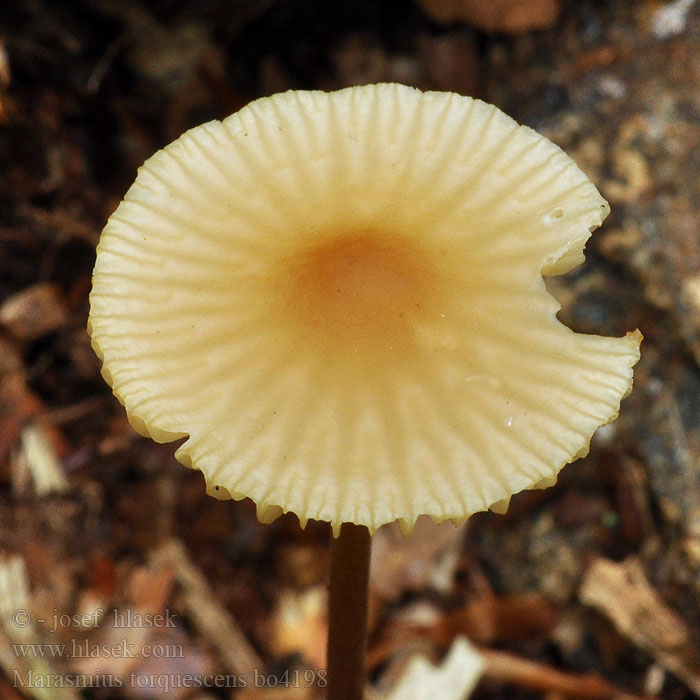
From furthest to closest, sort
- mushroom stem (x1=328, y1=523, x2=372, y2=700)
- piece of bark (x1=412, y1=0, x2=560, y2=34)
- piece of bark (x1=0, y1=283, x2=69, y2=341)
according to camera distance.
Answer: piece of bark (x1=412, y1=0, x2=560, y2=34) → piece of bark (x1=0, y1=283, x2=69, y2=341) → mushroom stem (x1=328, y1=523, x2=372, y2=700)

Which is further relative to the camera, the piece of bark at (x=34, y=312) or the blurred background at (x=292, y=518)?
the piece of bark at (x=34, y=312)

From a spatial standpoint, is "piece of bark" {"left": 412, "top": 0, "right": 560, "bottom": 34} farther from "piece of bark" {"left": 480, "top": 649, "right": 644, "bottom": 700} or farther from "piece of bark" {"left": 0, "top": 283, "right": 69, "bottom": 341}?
"piece of bark" {"left": 480, "top": 649, "right": 644, "bottom": 700}

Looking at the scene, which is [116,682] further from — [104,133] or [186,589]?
[104,133]

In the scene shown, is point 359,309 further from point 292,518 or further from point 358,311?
point 292,518

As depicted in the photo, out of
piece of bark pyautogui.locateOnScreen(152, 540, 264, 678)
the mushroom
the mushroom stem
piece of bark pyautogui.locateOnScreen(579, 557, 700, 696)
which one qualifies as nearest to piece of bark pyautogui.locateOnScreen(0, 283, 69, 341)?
piece of bark pyautogui.locateOnScreen(152, 540, 264, 678)

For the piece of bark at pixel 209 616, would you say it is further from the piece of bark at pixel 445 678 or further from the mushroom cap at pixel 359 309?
the mushroom cap at pixel 359 309

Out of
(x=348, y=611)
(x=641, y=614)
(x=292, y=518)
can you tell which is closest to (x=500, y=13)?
(x=292, y=518)

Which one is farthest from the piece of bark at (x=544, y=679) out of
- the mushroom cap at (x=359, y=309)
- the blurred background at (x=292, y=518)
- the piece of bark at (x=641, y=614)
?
the mushroom cap at (x=359, y=309)
